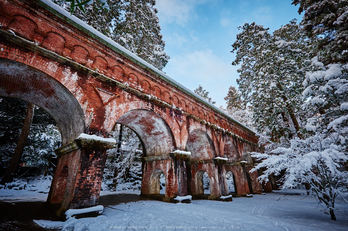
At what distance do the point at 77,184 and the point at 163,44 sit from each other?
15.0m

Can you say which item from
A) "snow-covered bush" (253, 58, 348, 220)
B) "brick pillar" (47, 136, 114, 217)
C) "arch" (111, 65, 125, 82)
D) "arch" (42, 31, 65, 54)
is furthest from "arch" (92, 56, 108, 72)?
"snow-covered bush" (253, 58, 348, 220)

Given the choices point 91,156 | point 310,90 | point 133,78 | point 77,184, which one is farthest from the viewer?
point 133,78

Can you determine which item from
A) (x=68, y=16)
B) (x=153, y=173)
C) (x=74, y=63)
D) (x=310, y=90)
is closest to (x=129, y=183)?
(x=153, y=173)

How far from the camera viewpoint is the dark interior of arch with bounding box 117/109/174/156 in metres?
8.05

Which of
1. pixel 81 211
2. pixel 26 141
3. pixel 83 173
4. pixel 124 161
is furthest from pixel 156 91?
pixel 26 141

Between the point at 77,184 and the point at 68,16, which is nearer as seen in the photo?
the point at 77,184

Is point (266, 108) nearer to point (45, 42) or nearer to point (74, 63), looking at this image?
Answer: point (74, 63)

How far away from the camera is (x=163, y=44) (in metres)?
16.4

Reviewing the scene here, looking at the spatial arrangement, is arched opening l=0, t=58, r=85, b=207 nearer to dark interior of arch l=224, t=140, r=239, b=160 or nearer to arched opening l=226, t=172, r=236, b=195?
dark interior of arch l=224, t=140, r=239, b=160

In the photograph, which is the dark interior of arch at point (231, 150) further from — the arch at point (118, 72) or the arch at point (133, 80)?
the arch at point (118, 72)

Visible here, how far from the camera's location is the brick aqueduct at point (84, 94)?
4.74 m

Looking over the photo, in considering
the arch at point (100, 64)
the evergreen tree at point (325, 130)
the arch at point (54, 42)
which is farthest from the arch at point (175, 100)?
the arch at point (54, 42)

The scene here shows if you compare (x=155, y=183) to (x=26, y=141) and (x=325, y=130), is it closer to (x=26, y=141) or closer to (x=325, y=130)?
(x=325, y=130)

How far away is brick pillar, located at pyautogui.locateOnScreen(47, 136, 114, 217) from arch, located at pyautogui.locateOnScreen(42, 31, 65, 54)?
3048 mm
